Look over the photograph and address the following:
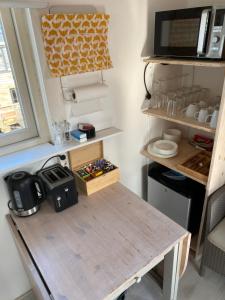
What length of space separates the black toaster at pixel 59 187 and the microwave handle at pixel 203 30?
1.13 m

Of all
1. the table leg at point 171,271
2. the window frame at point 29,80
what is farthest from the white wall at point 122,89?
the table leg at point 171,271

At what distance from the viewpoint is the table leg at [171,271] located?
1.36 meters

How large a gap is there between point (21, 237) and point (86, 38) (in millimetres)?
1277

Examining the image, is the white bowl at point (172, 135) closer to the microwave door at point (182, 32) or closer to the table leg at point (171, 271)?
the microwave door at point (182, 32)

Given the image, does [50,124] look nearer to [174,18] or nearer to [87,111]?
[87,111]

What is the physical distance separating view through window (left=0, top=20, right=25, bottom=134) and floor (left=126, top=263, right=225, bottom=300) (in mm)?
1566

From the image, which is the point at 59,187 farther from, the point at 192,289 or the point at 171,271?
the point at 192,289

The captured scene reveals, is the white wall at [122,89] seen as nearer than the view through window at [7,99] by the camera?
No

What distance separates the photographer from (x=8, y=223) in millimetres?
1515

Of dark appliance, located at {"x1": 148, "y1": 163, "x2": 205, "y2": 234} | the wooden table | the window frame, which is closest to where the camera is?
the wooden table

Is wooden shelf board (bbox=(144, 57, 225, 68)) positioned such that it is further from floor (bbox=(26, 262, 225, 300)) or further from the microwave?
floor (bbox=(26, 262, 225, 300))

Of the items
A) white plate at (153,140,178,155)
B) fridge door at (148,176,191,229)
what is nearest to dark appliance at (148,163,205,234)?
fridge door at (148,176,191,229)

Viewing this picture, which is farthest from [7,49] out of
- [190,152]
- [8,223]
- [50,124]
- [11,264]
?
[190,152]

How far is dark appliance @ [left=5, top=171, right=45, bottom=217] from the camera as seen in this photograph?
53.2 inches
